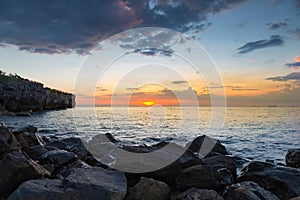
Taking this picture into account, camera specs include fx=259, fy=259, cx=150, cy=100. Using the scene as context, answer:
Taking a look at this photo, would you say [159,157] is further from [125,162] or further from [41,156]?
[41,156]

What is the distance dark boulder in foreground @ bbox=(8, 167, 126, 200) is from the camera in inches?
199

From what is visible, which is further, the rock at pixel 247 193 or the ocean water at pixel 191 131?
the ocean water at pixel 191 131

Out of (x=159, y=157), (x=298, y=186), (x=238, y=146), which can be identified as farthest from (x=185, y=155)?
(x=238, y=146)

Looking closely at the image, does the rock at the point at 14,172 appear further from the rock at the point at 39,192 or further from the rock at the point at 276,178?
the rock at the point at 276,178

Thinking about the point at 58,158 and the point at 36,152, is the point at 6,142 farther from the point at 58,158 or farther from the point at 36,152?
the point at 58,158

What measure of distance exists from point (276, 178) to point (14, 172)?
6858mm

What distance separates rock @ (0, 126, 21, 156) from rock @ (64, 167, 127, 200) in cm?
290

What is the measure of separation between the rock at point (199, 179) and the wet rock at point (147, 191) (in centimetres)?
76

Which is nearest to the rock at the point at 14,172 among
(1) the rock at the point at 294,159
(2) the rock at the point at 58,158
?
(2) the rock at the point at 58,158

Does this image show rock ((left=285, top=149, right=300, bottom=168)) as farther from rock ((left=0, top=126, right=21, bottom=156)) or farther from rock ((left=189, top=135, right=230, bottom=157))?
rock ((left=0, top=126, right=21, bottom=156))

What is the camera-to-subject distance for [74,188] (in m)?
5.32

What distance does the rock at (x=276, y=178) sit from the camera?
22.5 ft

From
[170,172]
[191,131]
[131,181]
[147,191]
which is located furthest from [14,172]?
[191,131]

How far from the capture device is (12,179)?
6.08 meters
